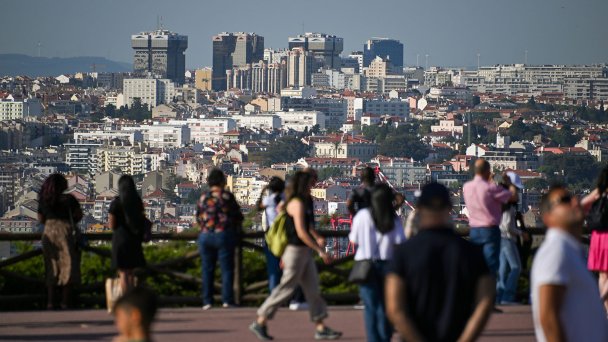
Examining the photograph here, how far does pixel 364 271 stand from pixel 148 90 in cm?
15530

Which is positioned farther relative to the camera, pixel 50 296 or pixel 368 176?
pixel 50 296

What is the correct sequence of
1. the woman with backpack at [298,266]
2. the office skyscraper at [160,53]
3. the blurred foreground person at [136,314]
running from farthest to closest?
the office skyscraper at [160,53], the woman with backpack at [298,266], the blurred foreground person at [136,314]

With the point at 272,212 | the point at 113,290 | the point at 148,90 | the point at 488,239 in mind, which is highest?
the point at 148,90

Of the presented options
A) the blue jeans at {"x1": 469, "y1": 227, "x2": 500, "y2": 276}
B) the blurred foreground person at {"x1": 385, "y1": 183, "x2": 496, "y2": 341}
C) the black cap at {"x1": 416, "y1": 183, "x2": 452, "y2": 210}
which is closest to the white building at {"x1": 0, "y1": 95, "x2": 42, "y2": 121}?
the blue jeans at {"x1": 469, "y1": 227, "x2": 500, "y2": 276}

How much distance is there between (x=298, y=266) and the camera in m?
7.40

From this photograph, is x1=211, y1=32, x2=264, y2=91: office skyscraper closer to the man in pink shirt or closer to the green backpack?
the man in pink shirt

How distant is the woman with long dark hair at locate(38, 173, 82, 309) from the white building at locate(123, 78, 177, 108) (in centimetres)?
14857

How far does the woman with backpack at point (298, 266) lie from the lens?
7.35m

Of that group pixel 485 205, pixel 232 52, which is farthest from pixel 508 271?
pixel 232 52

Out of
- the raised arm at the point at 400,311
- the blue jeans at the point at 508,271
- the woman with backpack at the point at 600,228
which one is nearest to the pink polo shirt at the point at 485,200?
the blue jeans at the point at 508,271

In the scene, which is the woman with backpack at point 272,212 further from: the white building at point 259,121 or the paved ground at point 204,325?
the white building at point 259,121

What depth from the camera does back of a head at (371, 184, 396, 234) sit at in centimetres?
647

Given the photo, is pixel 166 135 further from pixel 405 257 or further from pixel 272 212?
pixel 405 257

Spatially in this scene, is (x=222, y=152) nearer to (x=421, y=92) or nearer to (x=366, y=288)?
(x=421, y=92)
